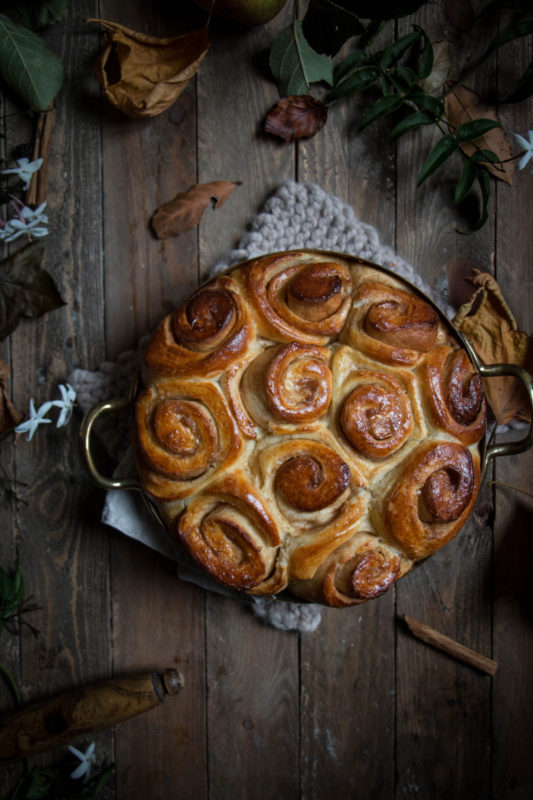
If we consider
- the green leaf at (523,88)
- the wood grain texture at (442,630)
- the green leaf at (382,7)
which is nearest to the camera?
the green leaf at (382,7)

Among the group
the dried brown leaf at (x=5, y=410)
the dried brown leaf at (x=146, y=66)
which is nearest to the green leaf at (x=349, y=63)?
the dried brown leaf at (x=146, y=66)

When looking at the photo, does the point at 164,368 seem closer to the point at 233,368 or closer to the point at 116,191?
the point at 233,368

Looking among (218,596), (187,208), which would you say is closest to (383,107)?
(187,208)

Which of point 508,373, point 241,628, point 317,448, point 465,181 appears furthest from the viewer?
point 241,628

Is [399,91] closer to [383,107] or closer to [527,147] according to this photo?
[383,107]

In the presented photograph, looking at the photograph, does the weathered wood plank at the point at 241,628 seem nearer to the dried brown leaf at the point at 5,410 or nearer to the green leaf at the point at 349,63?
the green leaf at the point at 349,63

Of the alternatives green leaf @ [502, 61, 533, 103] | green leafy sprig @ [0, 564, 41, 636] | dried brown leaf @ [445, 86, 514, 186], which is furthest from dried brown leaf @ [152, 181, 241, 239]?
green leafy sprig @ [0, 564, 41, 636]
